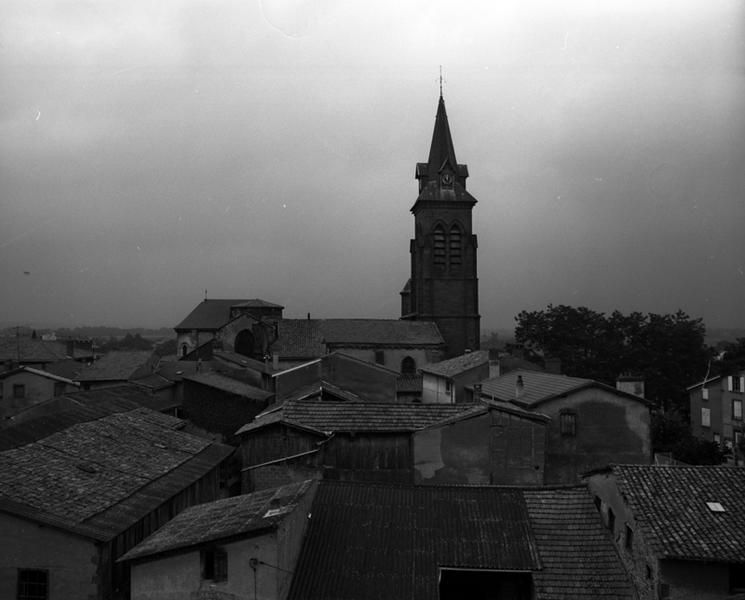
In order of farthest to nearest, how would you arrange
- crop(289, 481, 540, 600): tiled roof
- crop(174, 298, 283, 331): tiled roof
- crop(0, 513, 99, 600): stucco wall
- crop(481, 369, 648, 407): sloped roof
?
crop(174, 298, 283, 331): tiled roof < crop(481, 369, 648, 407): sloped roof < crop(0, 513, 99, 600): stucco wall < crop(289, 481, 540, 600): tiled roof

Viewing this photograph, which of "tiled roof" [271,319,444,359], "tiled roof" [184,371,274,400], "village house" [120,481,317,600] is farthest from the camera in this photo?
"tiled roof" [271,319,444,359]

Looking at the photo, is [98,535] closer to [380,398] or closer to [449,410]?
[449,410]

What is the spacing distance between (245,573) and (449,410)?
36.1 ft

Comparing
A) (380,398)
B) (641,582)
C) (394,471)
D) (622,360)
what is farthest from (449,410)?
(622,360)

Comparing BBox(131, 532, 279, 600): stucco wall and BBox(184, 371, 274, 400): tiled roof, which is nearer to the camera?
BBox(131, 532, 279, 600): stucco wall

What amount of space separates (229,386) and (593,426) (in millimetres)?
21256

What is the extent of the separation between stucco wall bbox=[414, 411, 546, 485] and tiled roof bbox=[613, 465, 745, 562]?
19.9 feet

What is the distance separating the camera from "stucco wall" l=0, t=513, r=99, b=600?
1501 centimetres

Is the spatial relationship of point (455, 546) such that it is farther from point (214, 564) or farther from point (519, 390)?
point (519, 390)

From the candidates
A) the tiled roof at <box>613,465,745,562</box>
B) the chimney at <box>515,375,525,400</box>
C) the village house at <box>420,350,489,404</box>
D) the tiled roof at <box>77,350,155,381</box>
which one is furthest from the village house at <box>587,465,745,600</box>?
the tiled roof at <box>77,350,155,381</box>

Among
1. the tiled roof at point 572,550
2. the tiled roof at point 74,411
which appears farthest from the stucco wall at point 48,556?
the tiled roof at point 572,550

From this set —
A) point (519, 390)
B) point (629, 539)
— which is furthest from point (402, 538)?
point (519, 390)

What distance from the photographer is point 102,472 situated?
773 inches

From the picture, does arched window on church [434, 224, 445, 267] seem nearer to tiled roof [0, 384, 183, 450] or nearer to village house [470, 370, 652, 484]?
tiled roof [0, 384, 183, 450]
